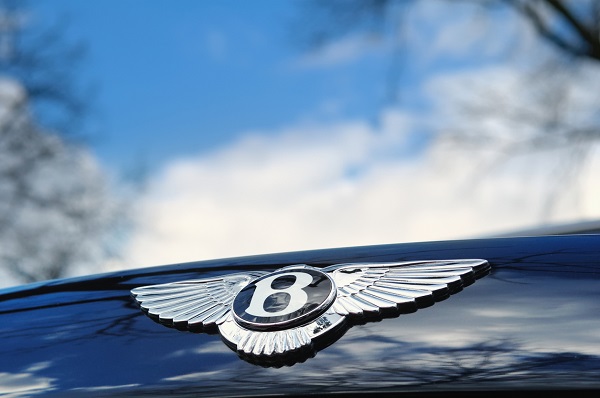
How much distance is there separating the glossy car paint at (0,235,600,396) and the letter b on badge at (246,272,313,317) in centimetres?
6

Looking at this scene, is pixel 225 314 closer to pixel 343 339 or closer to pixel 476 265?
pixel 343 339

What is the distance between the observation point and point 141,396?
0.90m

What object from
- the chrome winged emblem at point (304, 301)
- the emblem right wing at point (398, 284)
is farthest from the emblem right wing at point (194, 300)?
the emblem right wing at point (398, 284)

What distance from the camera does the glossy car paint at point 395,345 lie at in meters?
0.83

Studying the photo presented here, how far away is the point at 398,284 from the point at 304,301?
0.12 m

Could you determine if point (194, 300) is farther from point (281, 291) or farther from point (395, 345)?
point (395, 345)

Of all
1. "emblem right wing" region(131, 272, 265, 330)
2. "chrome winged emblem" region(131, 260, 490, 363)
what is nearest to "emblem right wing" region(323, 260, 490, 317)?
"chrome winged emblem" region(131, 260, 490, 363)

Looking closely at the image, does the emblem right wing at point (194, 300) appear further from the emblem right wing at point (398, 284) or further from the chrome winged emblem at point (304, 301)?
the emblem right wing at point (398, 284)

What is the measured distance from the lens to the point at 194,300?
3.41 ft

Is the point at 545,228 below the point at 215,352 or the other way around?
the other way around

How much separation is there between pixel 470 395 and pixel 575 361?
121mm

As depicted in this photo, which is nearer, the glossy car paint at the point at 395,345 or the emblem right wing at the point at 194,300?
the glossy car paint at the point at 395,345

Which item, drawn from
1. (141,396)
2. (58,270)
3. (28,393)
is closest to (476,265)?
(141,396)

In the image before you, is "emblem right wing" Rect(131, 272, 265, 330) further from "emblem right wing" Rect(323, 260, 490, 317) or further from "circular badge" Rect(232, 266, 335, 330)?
"emblem right wing" Rect(323, 260, 490, 317)
